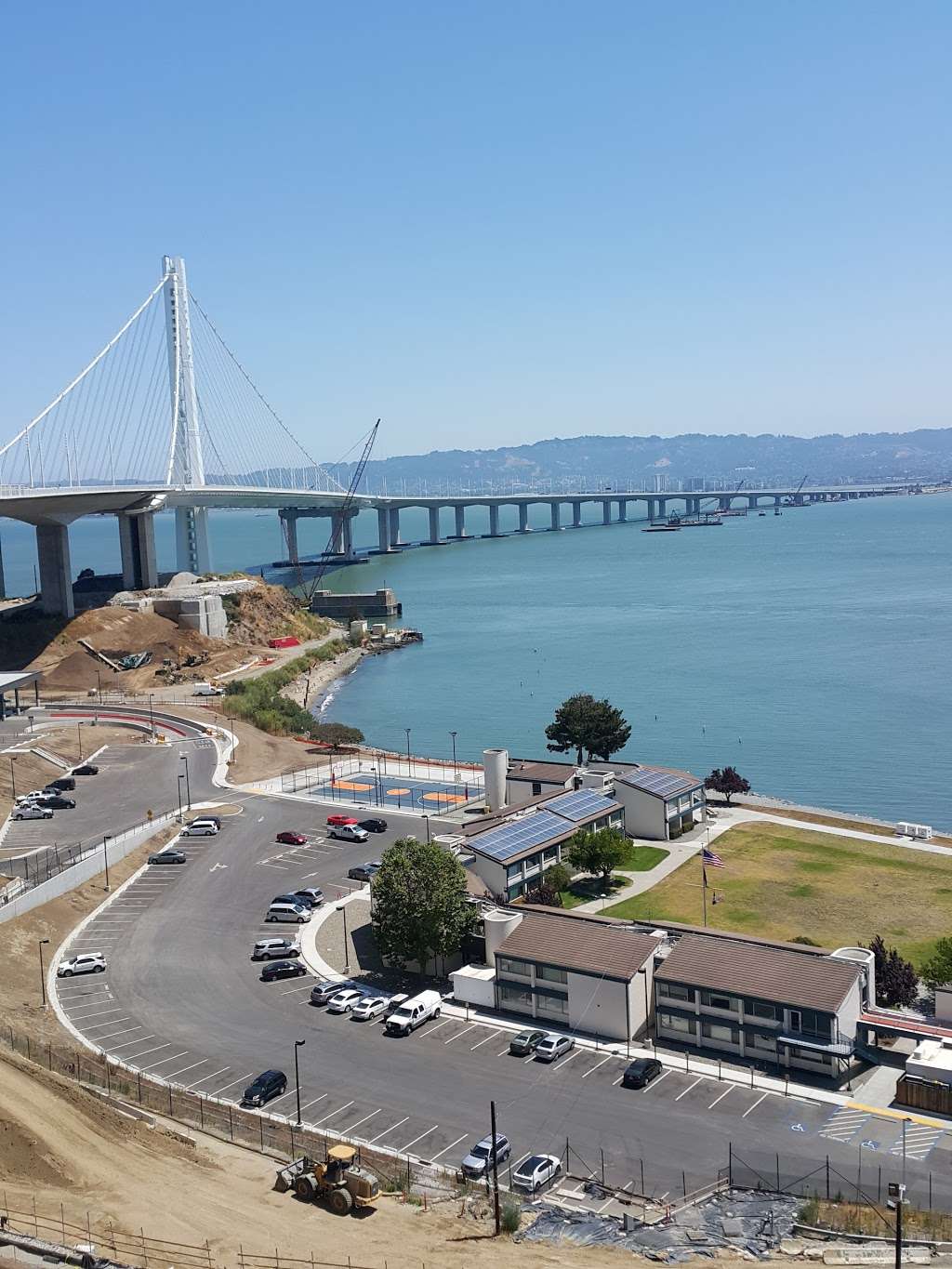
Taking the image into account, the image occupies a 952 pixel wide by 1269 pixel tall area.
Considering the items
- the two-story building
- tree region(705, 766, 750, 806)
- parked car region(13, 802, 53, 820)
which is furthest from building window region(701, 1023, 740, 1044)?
parked car region(13, 802, 53, 820)

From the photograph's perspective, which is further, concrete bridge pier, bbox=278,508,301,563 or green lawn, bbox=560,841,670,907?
concrete bridge pier, bbox=278,508,301,563

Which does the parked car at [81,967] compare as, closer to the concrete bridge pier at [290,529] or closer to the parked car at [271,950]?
the parked car at [271,950]

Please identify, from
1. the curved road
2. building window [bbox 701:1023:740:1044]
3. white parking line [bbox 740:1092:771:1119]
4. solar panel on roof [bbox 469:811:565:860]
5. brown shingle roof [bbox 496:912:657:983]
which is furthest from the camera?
solar panel on roof [bbox 469:811:565:860]

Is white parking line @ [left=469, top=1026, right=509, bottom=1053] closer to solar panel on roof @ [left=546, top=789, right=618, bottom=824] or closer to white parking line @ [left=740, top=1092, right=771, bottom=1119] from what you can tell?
white parking line @ [left=740, top=1092, right=771, bottom=1119]

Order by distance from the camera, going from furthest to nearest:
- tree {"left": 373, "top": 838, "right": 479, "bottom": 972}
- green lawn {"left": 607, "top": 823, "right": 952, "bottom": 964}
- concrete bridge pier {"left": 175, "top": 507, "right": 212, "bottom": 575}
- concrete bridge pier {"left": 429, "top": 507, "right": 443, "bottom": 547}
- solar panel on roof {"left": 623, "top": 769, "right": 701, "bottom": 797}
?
concrete bridge pier {"left": 429, "top": 507, "right": 443, "bottom": 547} < concrete bridge pier {"left": 175, "top": 507, "right": 212, "bottom": 575} < solar panel on roof {"left": 623, "top": 769, "right": 701, "bottom": 797} < green lawn {"left": 607, "top": 823, "right": 952, "bottom": 964} < tree {"left": 373, "top": 838, "right": 479, "bottom": 972}

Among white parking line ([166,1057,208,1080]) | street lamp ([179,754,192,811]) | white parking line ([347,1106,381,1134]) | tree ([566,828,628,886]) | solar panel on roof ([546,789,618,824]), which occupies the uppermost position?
solar panel on roof ([546,789,618,824])

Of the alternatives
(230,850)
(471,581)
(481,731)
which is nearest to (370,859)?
(230,850)
